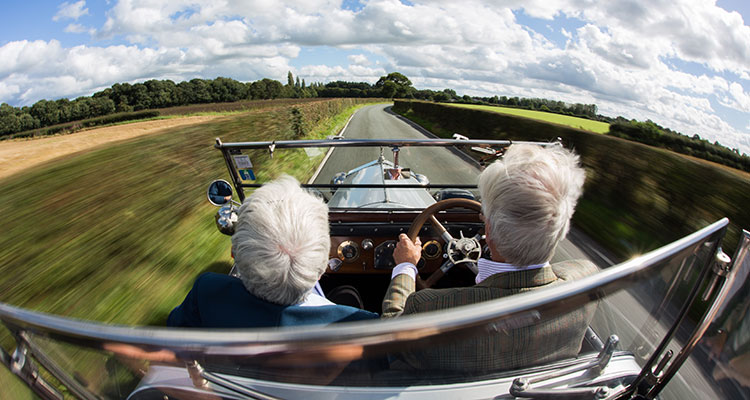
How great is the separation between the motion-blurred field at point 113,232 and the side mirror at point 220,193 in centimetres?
41

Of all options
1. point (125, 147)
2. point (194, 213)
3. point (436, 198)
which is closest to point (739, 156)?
point (436, 198)

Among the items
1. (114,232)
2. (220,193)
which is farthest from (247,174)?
(114,232)

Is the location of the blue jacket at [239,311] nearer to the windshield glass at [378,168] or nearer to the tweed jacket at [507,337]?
the tweed jacket at [507,337]

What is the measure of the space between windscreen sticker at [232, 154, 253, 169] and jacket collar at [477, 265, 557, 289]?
2.15m

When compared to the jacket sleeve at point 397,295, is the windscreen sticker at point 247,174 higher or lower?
higher

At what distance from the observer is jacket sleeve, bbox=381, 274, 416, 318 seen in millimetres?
1616

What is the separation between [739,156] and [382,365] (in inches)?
356

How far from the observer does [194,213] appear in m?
6.19

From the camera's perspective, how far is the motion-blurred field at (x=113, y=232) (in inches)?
139

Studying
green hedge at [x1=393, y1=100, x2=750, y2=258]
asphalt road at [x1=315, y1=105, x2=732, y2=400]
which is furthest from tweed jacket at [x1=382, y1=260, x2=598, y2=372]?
green hedge at [x1=393, y1=100, x2=750, y2=258]

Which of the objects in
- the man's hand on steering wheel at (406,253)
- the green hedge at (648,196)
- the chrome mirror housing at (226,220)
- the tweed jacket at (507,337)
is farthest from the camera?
the green hedge at (648,196)

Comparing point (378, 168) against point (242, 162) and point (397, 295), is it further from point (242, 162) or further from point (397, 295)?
point (397, 295)

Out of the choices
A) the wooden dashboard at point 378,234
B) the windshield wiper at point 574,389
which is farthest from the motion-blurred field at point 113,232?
the windshield wiper at point 574,389

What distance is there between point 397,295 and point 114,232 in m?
4.93
